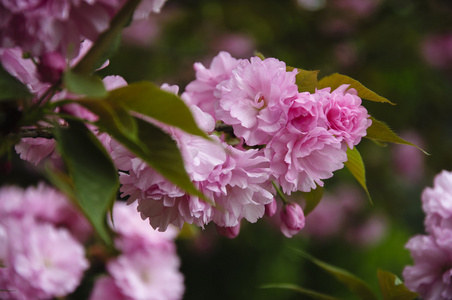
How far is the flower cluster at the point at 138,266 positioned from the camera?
3.28ft

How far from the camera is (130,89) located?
361 mm

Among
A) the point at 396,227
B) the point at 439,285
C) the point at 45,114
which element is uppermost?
the point at 45,114

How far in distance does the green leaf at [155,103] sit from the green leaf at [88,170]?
47mm

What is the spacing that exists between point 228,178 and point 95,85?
0.60 feet

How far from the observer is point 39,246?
0.93 m

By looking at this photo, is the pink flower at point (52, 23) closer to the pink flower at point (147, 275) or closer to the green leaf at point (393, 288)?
the green leaf at point (393, 288)

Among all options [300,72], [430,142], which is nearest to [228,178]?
[300,72]

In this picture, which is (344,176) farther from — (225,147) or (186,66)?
(225,147)

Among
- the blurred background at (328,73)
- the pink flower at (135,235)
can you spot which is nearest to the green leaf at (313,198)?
the pink flower at (135,235)

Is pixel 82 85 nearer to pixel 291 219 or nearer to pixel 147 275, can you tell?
pixel 291 219

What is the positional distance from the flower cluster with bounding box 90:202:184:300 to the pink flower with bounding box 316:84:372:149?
2.12 feet

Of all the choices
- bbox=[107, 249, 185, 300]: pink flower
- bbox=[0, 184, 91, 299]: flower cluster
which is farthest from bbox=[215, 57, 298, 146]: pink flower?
bbox=[107, 249, 185, 300]: pink flower

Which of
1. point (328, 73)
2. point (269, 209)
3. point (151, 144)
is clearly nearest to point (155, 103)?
point (151, 144)

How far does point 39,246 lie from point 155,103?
0.68 metres
